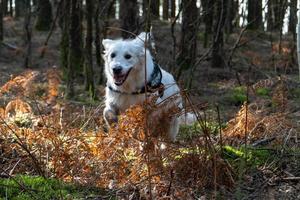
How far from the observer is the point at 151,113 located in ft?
13.0

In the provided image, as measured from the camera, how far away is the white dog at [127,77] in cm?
651

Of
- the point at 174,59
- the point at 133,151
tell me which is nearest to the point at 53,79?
the point at 174,59

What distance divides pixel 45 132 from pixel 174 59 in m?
5.62

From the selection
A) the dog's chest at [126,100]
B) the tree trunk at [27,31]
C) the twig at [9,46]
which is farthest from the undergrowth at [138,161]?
the twig at [9,46]

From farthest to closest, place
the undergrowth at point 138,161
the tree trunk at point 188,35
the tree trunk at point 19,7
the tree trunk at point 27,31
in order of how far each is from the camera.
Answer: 1. the tree trunk at point 19,7
2. the tree trunk at point 27,31
3. the tree trunk at point 188,35
4. the undergrowth at point 138,161

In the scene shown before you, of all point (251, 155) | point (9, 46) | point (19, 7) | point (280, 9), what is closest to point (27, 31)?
point (9, 46)

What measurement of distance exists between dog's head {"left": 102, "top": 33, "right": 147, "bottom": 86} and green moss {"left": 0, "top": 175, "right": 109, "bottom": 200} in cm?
250

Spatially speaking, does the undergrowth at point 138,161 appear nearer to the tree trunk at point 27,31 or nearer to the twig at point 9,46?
the tree trunk at point 27,31

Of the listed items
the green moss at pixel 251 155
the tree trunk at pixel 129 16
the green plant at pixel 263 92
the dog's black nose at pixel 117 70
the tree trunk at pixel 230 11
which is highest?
the tree trunk at pixel 230 11

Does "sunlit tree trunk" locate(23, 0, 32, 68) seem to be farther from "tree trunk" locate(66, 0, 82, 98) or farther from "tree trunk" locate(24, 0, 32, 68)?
"tree trunk" locate(66, 0, 82, 98)

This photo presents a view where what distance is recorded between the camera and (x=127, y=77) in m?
6.70

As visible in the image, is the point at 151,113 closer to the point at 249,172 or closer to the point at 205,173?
the point at 205,173

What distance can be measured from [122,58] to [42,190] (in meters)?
3.08

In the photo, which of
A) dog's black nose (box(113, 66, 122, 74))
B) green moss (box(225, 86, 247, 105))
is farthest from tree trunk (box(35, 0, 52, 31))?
dog's black nose (box(113, 66, 122, 74))
